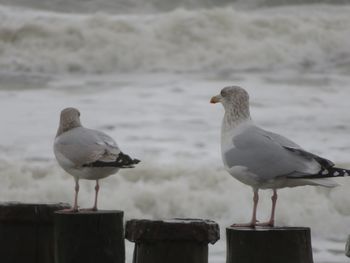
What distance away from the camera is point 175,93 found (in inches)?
510

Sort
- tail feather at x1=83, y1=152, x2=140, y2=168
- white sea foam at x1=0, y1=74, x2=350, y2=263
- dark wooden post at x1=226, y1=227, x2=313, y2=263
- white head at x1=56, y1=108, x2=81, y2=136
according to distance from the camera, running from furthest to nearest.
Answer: white sea foam at x1=0, y1=74, x2=350, y2=263, white head at x1=56, y1=108, x2=81, y2=136, tail feather at x1=83, y1=152, x2=140, y2=168, dark wooden post at x1=226, y1=227, x2=313, y2=263

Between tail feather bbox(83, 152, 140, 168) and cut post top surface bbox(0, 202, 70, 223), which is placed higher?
tail feather bbox(83, 152, 140, 168)

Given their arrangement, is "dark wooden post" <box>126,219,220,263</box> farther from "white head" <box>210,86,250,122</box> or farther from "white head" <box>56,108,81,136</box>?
"white head" <box>56,108,81,136</box>

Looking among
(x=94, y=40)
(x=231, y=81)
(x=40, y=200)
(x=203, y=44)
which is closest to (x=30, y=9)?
(x=94, y=40)

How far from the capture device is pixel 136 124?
36.3 ft

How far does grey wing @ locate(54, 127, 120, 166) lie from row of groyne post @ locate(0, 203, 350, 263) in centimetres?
27

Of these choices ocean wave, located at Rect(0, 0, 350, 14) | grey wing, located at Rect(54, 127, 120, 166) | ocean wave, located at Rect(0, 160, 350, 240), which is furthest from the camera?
ocean wave, located at Rect(0, 0, 350, 14)

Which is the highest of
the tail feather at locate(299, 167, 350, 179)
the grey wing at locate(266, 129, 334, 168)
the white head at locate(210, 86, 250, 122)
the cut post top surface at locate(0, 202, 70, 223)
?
Answer: the white head at locate(210, 86, 250, 122)

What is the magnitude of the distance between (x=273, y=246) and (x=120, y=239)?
26.0 inches

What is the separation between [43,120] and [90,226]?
24.5 ft

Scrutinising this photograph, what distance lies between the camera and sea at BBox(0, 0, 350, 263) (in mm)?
8398

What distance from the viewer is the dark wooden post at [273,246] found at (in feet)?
10.3

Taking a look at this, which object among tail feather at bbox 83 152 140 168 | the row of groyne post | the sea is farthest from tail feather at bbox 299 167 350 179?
the sea

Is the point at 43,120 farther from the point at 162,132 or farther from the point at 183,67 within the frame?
the point at 183,67
